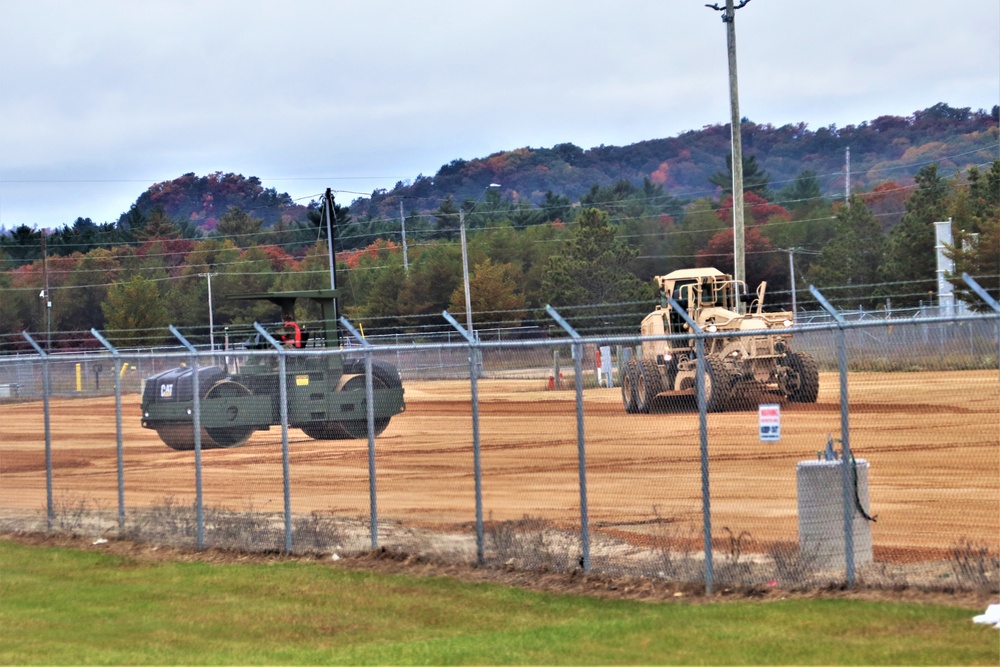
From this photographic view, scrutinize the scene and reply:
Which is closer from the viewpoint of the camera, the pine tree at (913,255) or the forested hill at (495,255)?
the pine tree at (913,255)

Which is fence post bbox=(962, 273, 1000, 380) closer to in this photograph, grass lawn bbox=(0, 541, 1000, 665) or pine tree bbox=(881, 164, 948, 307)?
grass lawn bbox=(0, 541, 1000, 665)

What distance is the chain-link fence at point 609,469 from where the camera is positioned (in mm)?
9695

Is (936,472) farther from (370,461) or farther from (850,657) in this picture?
(370,461)

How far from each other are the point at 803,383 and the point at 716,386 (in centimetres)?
95

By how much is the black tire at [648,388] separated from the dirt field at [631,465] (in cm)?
21

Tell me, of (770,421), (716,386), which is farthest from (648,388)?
(770,421)

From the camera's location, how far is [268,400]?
18.7m

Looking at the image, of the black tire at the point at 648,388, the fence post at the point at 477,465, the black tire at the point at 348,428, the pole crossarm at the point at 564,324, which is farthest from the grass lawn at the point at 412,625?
the pole crossarm at the point at 564,324

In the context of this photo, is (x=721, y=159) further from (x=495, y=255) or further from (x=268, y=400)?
(x=268, y=400)

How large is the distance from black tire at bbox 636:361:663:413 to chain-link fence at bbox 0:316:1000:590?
0.35 ft

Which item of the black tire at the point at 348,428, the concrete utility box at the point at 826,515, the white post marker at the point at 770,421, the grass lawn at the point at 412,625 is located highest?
the white post marker at the point at 770,421

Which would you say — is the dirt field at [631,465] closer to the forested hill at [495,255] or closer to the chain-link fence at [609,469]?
the chain-link fence at [609,469]

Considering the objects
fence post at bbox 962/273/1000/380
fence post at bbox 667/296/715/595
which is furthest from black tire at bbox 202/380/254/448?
fence post at bbox 962/273/1000/380

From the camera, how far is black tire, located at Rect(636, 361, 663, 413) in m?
11.5
